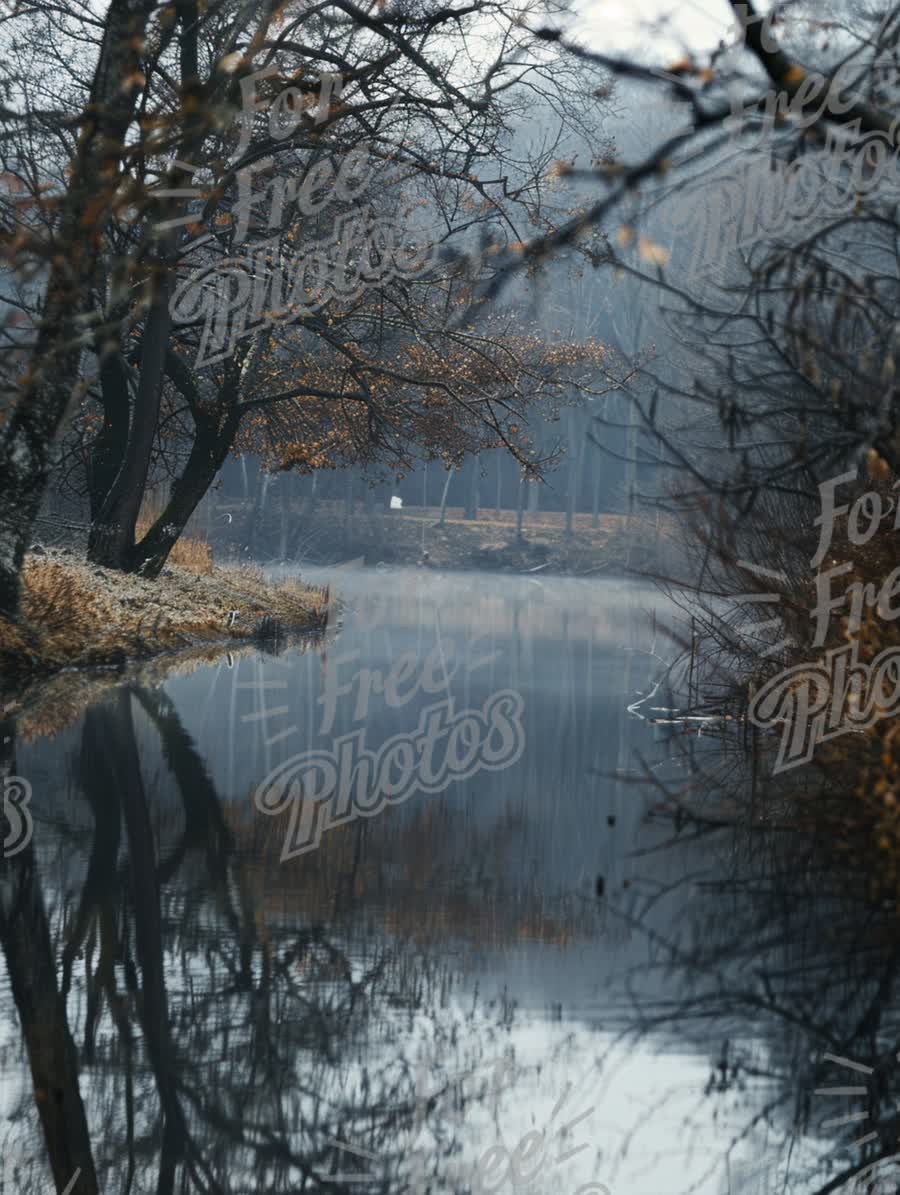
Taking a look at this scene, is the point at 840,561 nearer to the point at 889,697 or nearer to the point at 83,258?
the point at 889,697

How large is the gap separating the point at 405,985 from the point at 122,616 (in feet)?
47.5

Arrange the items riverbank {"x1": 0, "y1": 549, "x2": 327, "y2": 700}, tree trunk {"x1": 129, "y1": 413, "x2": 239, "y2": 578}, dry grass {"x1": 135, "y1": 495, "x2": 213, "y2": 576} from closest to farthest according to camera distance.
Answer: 1. riverbank {"x1": 0, "y1": 549, "x2": 327, "y2": 700}
2. tree trunk {"x1": 129, "y1": 413, "x2": 239, "y2": 578}
3. dry grass {"x1": 135, "y1": 495, "x2": 213, "y2": 576}

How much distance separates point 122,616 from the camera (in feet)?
66.0

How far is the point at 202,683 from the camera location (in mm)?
17391

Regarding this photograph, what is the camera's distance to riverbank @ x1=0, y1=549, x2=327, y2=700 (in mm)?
16625

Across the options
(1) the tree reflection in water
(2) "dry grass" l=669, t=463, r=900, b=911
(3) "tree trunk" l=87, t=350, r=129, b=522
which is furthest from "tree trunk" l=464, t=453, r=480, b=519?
(1) the tree reflection in water

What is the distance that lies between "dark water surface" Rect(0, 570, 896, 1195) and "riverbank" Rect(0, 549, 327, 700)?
4.29 meters

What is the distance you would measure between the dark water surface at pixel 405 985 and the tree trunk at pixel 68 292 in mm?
2476

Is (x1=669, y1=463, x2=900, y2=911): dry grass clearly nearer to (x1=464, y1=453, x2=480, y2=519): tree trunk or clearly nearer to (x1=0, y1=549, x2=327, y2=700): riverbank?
(x1=0, y1=549, x2=327, y2=700): riverbank

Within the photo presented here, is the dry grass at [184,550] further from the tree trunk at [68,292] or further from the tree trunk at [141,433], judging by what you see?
the tree trunk at [68,292]

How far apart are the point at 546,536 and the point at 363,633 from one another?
3831 cm

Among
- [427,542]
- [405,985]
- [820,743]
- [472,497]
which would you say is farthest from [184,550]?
[472,497]

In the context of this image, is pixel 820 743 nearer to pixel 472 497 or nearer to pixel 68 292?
pixel 68 292

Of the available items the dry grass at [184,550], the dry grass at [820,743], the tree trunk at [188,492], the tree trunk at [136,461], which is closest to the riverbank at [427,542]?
the dry grass at [184,550]
